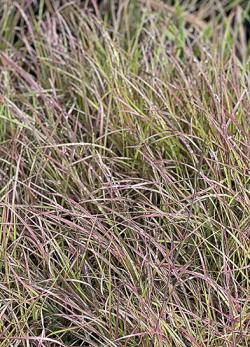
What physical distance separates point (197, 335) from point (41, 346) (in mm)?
259

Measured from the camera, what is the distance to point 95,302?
143cm

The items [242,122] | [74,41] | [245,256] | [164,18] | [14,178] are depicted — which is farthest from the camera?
[164,18]

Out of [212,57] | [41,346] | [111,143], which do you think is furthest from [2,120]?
[41,346]

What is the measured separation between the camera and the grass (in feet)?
4.59

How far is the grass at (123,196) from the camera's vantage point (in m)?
1.40

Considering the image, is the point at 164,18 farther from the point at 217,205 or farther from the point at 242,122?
the point at 217,205

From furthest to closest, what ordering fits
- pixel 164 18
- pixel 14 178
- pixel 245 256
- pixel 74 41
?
pixel 164 18, pixel 74 41, pixel 14 178, pixel 245 256

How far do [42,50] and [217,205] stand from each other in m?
0.75

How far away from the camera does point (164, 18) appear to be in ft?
7.57

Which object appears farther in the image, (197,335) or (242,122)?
(242,122)

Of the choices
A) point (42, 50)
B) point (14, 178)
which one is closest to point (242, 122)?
point (14, 178)

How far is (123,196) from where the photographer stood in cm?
161

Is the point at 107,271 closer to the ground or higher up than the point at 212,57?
closer to the ground

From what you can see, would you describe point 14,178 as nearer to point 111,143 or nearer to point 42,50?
point 111,143
